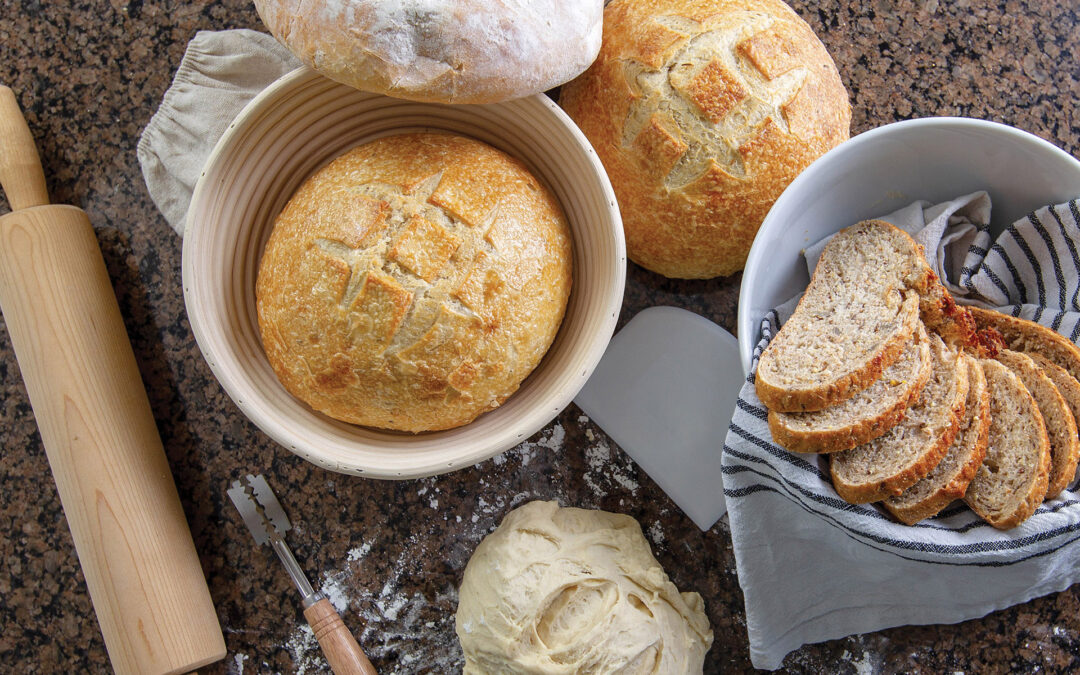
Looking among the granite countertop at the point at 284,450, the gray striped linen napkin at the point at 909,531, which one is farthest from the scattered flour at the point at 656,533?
the gray striped linen napkin at the point at 909,531

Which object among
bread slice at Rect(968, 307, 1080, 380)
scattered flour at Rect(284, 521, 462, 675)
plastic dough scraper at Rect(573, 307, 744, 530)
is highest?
bread slice at Rect(968, 307, 1080, 380)

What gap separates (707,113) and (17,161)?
3.46 feet

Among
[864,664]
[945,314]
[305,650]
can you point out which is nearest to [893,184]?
[945,314]

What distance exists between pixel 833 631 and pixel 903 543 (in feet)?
1.20

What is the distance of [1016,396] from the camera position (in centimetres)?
88

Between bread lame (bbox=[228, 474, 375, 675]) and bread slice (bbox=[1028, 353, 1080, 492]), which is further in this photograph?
bread lame (bbox=[228, 474, 375, 675])

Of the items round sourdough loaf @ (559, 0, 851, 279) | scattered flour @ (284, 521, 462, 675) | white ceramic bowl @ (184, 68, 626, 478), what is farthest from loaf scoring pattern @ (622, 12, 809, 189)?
scattered flour @ (284, 521, 462, 675)

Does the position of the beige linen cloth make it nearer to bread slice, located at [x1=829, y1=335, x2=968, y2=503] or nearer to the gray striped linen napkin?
the gray striped linen napkin

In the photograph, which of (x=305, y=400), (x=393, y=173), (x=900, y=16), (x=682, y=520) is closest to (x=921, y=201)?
(x=900, y=16)

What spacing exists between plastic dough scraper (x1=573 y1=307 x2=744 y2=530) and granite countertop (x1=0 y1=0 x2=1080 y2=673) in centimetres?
4

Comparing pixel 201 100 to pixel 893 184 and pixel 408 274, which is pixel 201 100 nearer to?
pixel 408 274

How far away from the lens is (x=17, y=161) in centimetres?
112

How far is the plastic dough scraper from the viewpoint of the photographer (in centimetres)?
119

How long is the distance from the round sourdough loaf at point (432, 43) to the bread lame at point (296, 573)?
70 cm
